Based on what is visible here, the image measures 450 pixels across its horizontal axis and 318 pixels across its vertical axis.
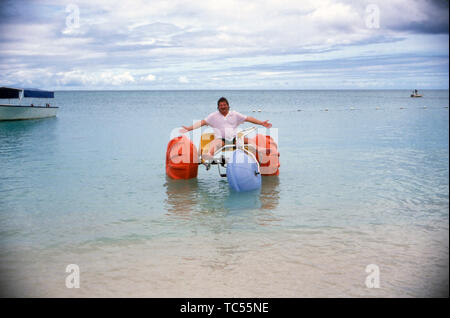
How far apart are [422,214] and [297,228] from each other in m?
2.48

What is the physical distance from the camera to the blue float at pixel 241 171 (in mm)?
8641

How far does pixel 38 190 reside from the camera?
9391 mm

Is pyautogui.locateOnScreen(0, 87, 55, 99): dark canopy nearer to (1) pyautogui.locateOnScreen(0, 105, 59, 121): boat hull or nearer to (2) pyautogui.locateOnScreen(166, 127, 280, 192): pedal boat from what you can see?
(1) pyautogui.locateOnScreen(0, 105, 59, 121): boat hull

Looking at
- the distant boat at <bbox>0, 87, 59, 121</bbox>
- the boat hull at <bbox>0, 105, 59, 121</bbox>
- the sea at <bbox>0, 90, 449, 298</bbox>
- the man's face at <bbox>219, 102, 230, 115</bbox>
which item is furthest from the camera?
the boat hull at <bbox>0, 105, 59, 121</bbox>

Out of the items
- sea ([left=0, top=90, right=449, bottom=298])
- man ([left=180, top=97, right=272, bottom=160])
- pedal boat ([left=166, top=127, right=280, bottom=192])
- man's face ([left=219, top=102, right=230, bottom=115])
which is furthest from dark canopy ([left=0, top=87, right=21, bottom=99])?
man's face ([left=219, top=102, right=230, bottom=115])

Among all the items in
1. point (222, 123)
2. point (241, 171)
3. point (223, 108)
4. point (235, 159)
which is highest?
point (223, 108)

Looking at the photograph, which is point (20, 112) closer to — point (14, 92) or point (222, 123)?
point (14, 92)

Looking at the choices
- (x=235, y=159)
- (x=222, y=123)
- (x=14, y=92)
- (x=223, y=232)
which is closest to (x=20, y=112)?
(x=14, y=92)

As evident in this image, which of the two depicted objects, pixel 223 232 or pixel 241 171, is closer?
pixel 223 232

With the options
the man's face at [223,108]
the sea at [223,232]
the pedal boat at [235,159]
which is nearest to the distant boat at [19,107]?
the sea at [223,232]

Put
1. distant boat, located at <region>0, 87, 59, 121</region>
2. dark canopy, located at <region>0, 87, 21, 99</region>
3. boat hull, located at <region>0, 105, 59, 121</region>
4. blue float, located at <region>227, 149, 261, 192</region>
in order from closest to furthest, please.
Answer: blue float, located at <region>227, 149, 261, 192</region>, dark canopy, located at <region>0, 87, 21, 99</region>, distant boat, located at <region>0, 87, 59, 121</region>, boat hull, located at <region>0, 105, 59, 121</region>

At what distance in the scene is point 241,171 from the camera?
8.68m

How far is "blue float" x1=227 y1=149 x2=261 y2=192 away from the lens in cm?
864

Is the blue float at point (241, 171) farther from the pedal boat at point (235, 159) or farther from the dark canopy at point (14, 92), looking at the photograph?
the dark canopy at point (14, 92)
